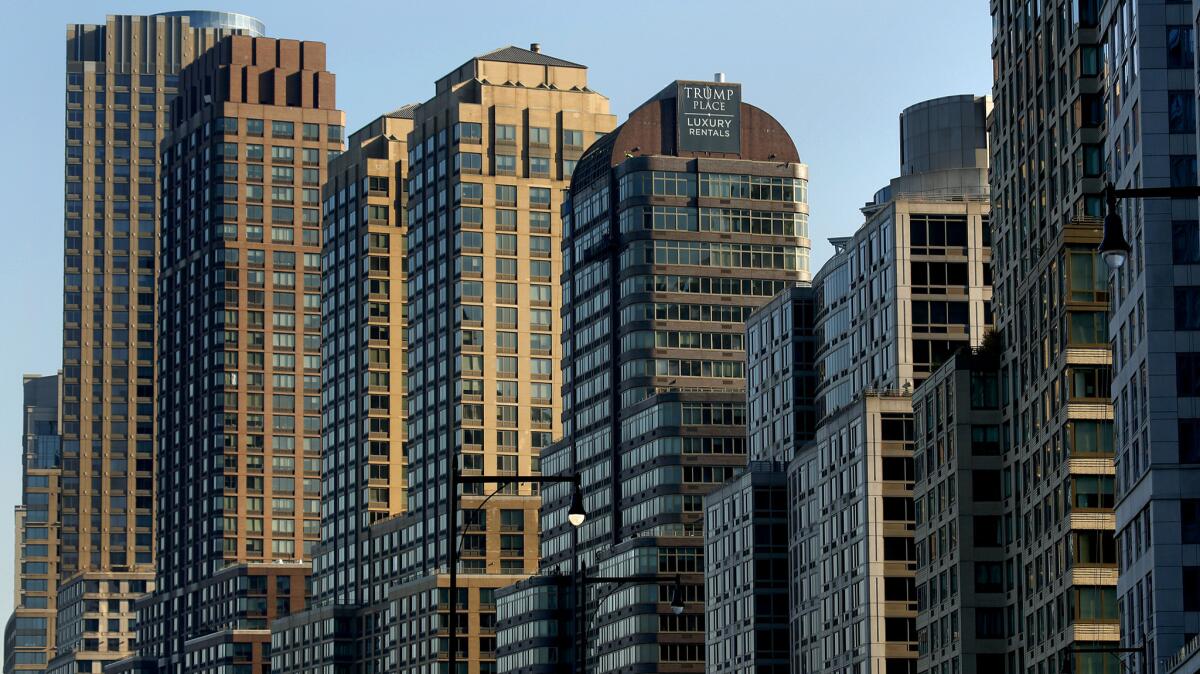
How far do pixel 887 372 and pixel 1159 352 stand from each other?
67.1 m

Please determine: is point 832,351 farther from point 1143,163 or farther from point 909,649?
point 1143,163

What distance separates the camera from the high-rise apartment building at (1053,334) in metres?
145

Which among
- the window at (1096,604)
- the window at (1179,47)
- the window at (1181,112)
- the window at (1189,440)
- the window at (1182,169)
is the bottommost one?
the window at (1096,604)

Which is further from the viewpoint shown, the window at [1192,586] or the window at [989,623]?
the window at [989,623]

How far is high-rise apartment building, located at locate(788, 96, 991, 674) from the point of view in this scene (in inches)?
6919

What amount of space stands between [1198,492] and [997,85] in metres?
61.6

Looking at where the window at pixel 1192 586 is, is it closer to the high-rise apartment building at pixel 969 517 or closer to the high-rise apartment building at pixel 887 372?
the high-rise apartment building at pixel 969 517

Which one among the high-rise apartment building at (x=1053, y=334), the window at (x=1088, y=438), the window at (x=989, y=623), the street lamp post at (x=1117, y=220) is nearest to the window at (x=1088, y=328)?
the high-rise apartment building at (x=1053, y=334)

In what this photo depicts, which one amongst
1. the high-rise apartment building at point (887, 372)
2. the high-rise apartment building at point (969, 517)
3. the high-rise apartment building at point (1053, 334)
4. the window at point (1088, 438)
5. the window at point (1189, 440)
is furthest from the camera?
the high-rise apartment building at point (887, 372)

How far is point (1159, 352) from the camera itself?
114 meters

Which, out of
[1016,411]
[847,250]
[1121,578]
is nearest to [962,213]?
[847,250]

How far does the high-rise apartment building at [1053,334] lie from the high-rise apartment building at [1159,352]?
714 inches


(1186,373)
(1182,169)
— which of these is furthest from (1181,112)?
(1186,373)

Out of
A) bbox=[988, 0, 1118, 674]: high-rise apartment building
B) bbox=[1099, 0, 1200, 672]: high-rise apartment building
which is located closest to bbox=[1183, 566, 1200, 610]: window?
bbox=[1099, 0, 1200, 672]: high-rise apartment building
